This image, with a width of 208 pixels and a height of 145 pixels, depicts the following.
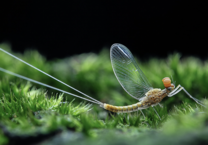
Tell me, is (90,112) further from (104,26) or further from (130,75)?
(104,26)

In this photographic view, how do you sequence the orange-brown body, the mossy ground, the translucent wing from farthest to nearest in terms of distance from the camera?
1. the translucent wing
2. the orange-brown body
3. the mossy ground

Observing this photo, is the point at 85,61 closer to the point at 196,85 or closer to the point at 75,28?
the point at 196,85

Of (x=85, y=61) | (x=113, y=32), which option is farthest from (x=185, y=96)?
(x=113, y=32)

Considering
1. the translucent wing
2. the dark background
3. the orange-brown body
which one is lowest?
the orange-brown body

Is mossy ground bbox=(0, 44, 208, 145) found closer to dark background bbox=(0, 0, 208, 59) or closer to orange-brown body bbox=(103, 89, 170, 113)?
orange-brown body bbox=(103, 89, 170, 113)

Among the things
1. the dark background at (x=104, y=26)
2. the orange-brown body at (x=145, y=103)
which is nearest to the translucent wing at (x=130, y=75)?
the orange-brown body at (x=145, y=103)

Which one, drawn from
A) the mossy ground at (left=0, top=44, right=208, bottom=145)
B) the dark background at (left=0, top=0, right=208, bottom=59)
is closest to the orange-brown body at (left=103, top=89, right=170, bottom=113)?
the mossy ground at (left=0, top=44, right=208, bottom=145)

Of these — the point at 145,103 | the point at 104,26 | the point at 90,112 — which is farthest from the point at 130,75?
the point at 104,26
